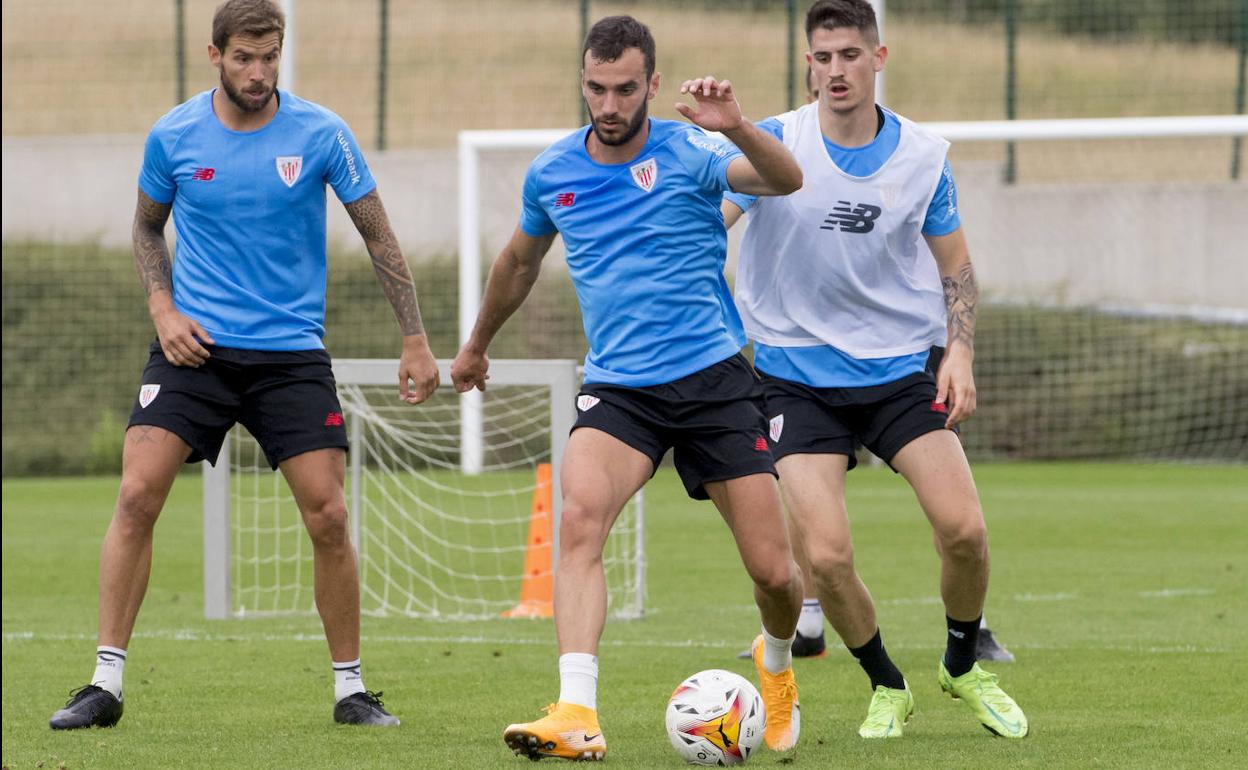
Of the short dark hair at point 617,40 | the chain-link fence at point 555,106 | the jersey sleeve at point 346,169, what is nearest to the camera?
the short dark hair at point 617,40

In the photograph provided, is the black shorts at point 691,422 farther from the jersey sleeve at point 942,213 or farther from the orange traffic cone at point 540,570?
the orange traffic cone at point 540,570

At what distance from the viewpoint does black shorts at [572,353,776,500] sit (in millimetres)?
5938

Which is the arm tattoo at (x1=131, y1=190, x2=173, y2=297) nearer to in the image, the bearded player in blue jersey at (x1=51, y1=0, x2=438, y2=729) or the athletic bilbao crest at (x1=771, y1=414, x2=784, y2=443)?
the bearded player in blue jersey at (x1=51, y1=0, x2=438, y2=729)

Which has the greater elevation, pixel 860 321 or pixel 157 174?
pixel 157 174

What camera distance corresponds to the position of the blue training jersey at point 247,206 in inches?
254

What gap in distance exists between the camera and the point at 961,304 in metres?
6.37

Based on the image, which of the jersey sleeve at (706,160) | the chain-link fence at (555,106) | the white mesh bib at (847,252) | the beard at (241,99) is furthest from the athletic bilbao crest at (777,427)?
the chain-link fence at (555,106)

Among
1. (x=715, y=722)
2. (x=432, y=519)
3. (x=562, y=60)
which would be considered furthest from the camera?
(x=562, y=60)

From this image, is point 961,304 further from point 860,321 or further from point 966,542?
point 966,542

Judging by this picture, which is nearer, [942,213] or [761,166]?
[761,166]

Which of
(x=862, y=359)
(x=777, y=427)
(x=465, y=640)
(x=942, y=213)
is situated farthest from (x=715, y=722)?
(x=465, y=640)

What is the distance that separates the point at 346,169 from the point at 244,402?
2.86ft

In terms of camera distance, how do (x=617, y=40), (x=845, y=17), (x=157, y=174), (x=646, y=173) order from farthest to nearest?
(x=157, y=174)
(x=845, y=17)
(x=646, y=173)
(x=617, y=40)

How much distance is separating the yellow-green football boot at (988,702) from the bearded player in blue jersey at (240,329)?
1900 millimetres
